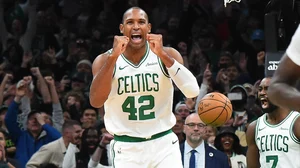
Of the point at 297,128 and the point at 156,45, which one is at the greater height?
the point at 156,45

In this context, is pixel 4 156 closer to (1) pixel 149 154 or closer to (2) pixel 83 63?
(1) pixel 149 154

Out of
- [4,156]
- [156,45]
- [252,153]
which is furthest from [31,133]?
[156,45]

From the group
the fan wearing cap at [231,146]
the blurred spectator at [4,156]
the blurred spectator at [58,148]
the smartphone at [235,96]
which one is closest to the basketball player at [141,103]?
the blurred spectator at [4,156]

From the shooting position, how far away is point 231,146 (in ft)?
33.1

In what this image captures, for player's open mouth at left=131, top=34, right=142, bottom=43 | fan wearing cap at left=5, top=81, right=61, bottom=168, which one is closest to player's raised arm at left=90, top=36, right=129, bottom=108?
player's open mouth at left=131, top=34, right=142, bottom=43

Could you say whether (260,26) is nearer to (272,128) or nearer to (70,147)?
(70,147)

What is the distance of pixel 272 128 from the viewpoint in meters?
7.80

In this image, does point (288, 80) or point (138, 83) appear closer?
point (288, 80)

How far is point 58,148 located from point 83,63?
3569 mm

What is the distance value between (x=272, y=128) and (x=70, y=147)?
3420 millimetres

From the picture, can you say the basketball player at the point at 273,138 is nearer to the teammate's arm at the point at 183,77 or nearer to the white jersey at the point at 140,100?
the teammate's arm at the point at 183,77

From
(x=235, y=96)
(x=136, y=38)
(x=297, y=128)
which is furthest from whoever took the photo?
(x=235, y=96)

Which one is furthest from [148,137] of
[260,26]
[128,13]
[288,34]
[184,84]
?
[260,26]

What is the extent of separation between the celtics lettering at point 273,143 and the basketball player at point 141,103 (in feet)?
3.14
